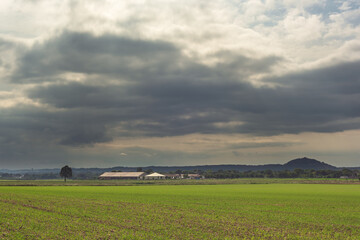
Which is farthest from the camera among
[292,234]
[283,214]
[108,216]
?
[283,214]

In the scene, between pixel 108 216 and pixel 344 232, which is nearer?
pixel 344 232

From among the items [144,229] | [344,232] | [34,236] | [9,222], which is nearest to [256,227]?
[344,232]

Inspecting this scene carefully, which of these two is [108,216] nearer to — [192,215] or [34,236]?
[192,215]

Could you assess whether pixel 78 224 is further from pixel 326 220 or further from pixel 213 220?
pixel 326 220

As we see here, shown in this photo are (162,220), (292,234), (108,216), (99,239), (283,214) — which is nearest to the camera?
(99,239)

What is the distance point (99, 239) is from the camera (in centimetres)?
2581

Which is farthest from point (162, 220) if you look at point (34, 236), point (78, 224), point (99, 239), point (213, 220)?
point (34, 236)

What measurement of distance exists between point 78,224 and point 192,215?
13121 millimetres

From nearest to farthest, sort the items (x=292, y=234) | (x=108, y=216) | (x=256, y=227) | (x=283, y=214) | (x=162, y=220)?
(x=292, y=234)
(x=256, y=227)
(x=162, y=220)
(x=108, y=216)
(x=283, y=214)

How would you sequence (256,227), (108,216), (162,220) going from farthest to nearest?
(108,216) → (162,220) → (256,227)

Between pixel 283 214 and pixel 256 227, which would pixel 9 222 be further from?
pixel 283 214

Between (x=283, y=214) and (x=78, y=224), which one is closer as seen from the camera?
(x=78, y=224)

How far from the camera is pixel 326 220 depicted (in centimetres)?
3750

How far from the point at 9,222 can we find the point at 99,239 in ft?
39.1
